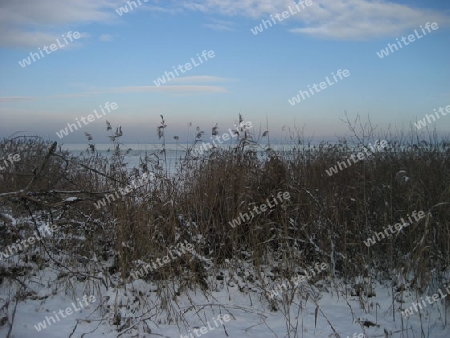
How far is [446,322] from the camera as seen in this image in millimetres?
3918

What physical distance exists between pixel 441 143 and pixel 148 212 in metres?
5.47

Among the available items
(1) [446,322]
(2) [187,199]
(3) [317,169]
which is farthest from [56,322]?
(3) [317,169]

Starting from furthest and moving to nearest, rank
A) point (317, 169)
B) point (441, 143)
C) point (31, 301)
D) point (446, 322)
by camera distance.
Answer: point (441, 143) → point (317, 169) → point (31, 301) → point (446, 322)

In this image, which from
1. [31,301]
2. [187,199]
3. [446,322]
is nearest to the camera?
[446,322]

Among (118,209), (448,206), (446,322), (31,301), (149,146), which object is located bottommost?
(446,322)

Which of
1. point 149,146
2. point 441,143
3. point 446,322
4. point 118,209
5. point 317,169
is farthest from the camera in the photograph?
point 149,146

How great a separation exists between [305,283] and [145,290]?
1.91 m

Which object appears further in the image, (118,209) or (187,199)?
(187,199)

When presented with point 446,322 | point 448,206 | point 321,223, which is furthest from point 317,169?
point 446,322

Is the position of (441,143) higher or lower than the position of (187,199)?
lower

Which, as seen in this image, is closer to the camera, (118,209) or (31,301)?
(31,301)

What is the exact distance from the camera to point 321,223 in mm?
5340

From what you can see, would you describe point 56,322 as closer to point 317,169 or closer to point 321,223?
point 321,223

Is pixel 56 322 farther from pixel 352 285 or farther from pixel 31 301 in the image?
pixel 352 285
